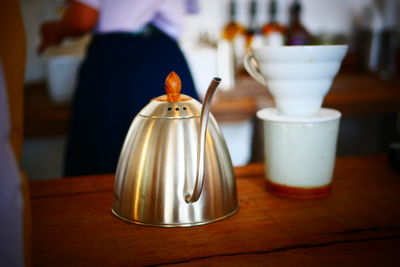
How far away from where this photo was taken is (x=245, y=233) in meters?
0.58

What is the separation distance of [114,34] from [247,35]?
117 cm

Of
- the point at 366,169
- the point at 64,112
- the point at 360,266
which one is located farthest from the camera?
the point at 64,112

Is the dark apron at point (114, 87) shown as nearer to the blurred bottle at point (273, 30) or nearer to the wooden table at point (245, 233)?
A: the wooden table at point (245, 233)

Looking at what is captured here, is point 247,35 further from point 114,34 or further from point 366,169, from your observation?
point 366,169

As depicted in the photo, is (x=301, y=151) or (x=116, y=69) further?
(x=116, y=69)

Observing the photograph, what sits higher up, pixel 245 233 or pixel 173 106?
pixel 173 106

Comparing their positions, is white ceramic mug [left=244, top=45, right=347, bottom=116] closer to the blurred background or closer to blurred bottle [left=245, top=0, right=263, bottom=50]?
the blurred background

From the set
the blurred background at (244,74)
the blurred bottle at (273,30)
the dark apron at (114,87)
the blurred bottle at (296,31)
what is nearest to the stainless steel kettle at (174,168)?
the dark apron at (114,87)

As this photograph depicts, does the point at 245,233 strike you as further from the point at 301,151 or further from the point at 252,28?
the point at 252,28

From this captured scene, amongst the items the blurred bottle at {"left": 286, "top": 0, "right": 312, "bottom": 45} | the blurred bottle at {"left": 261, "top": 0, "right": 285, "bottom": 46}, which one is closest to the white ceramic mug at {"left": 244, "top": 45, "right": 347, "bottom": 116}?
the blurred bottle at {"left": 261, "top": 0, "right": 285, "bottom": 46}

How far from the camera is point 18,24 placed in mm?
384

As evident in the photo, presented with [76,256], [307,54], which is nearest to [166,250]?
[76,256]

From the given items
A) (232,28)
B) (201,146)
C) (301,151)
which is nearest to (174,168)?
A: (201,146)

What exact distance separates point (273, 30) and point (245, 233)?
1879 mm
